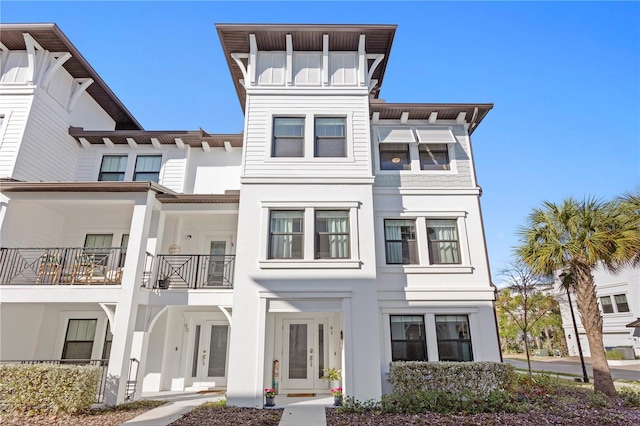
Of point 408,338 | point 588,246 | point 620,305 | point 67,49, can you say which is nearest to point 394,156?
point 408,338

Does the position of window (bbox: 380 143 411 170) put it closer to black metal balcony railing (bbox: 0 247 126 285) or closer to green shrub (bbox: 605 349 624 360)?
black metal balcony railing (bbox: 0 247 126 285)

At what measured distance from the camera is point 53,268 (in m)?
10.5

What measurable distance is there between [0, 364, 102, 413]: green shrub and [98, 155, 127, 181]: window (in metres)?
7.16

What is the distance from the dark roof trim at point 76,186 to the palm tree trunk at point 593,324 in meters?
13.5

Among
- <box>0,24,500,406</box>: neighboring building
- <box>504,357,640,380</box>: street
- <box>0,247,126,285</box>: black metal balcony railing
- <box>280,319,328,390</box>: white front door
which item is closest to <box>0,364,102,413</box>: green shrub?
<box>0,24,500,406</box>: neighboring building

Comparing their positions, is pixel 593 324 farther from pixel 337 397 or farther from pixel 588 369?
pixel 588 369

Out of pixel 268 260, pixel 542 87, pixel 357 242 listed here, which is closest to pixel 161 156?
pixel 268 260

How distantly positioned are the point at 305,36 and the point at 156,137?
265 inches

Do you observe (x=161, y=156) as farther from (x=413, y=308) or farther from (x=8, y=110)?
(x=413, y=308)

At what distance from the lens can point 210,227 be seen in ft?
41.6

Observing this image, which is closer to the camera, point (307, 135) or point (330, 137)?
point (307, 135)

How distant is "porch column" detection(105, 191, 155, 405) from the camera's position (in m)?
8.74

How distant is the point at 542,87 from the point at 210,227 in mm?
13831

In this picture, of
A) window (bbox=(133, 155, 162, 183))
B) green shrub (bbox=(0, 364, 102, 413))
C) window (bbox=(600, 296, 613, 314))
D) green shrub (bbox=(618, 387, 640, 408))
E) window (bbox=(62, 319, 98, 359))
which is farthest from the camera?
window (bbox=(600, 296, 613, 314))
